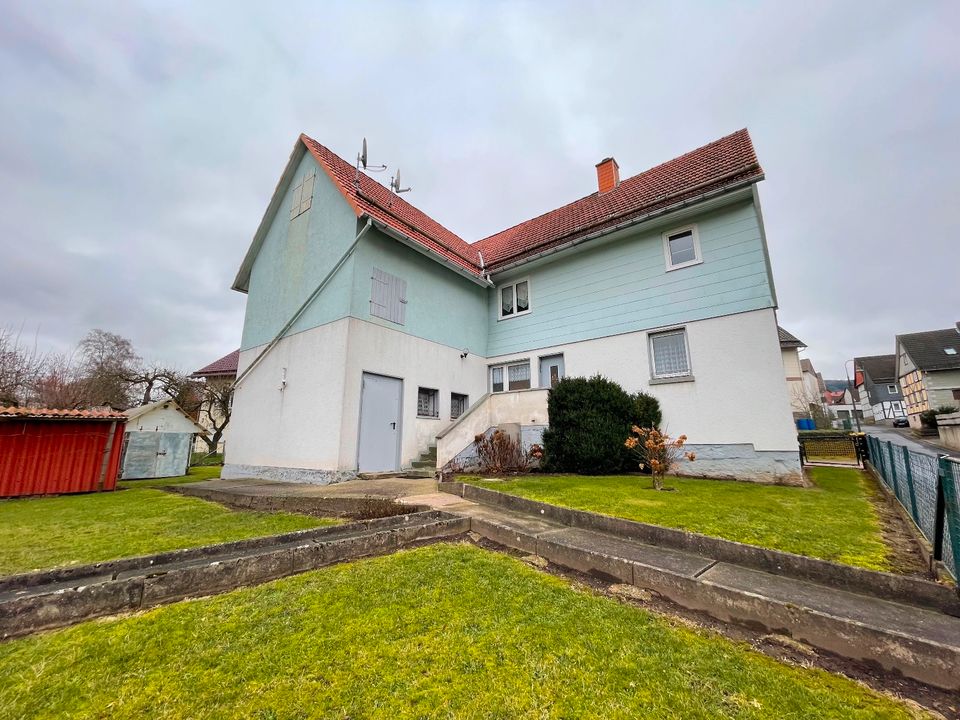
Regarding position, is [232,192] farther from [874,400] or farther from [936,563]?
[874,400]

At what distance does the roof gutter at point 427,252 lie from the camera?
985 centimetres

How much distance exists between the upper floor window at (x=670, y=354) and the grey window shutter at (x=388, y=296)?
7397 mm

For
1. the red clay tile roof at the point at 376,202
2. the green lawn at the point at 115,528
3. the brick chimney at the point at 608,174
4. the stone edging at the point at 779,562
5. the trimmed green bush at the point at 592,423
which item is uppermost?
the brick chimney at the point at 608,174

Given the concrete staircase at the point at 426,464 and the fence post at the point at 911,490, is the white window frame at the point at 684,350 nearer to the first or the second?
the fence post at the point at 911,490

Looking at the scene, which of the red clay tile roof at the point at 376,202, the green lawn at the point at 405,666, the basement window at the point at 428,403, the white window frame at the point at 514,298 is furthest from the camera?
the white window frame at the point at 514,298

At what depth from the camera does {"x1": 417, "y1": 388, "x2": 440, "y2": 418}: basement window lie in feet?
36.9

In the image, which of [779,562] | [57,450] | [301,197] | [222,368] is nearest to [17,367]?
[222,368]

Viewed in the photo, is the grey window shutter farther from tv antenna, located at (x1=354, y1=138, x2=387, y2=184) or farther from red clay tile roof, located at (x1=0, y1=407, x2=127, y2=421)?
red clay tile roof, located at (x1=0, y1=407, x2=127, y2=421)

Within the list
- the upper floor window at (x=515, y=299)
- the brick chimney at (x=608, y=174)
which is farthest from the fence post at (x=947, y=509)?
the brick chimney at (x=608, y=174)

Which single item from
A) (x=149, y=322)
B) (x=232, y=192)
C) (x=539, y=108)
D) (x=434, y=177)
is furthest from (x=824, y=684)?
(x=149, y=322)

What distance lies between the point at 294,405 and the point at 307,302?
299 centimetres

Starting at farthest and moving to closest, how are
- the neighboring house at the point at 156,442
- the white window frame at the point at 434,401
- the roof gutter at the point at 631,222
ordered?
the neighboring house at the point at 156,442
the white window frame at the point at 434,401
the roof gutter at the point at 631,222

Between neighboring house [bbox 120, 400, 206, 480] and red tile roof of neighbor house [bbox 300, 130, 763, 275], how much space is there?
40.4ft

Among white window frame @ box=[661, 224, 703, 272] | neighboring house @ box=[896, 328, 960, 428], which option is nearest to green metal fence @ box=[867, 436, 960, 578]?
white window frame @ box=[661, 224, 703, 272]
